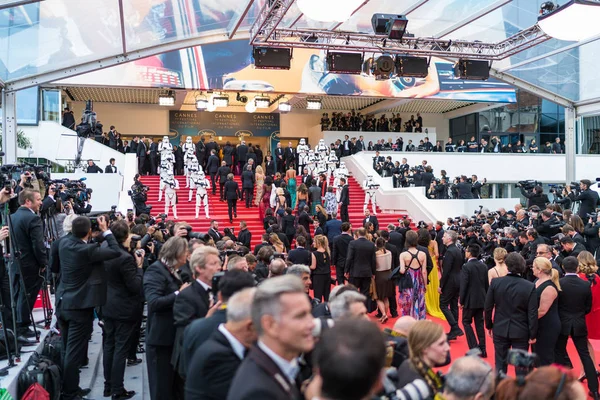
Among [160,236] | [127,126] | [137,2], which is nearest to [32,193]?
[160,236]

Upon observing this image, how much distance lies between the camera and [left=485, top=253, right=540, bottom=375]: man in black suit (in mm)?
5348

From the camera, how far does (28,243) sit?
A: 5.77 m

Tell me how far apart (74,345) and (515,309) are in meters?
4.25

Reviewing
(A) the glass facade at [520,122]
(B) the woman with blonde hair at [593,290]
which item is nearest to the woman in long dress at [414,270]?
(B) the woman with blonde hair at [593,290]

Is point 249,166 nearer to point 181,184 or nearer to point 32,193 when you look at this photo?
point 181,184

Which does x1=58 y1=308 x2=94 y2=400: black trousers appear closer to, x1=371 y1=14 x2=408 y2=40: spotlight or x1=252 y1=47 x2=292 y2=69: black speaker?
x1=252 y1=47 x2=292 y2=69: black speaker

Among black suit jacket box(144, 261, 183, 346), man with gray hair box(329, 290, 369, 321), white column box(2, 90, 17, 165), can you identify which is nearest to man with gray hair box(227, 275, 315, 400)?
man with gray hair box(329, 290, 369, 321)

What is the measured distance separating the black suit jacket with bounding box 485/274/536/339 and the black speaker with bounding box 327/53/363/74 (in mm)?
8380

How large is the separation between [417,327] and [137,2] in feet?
32.2

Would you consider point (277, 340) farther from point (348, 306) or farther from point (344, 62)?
point (344, 62)

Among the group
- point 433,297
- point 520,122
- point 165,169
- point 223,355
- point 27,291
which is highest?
point 520,122

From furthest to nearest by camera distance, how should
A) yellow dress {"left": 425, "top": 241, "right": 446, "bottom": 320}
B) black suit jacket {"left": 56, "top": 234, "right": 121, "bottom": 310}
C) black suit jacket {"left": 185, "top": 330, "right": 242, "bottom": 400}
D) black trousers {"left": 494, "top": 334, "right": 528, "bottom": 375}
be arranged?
1. yellow dress {"left": 425, "top": 241, "right": 446, "bottom": 320}
2. black trousers {"left": 494, "top": 334, "right": 528, "bottom": 375}
3. black suit jacket {"left": 56, "top": 234, "right": 121, "bottom": 310}
4. black suit jacket {"left": 185, "top": 330, "right": 242, "bottom": 400}

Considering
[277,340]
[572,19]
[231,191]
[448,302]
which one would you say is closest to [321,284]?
[448,302]

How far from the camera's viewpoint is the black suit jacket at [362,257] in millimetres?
8766
